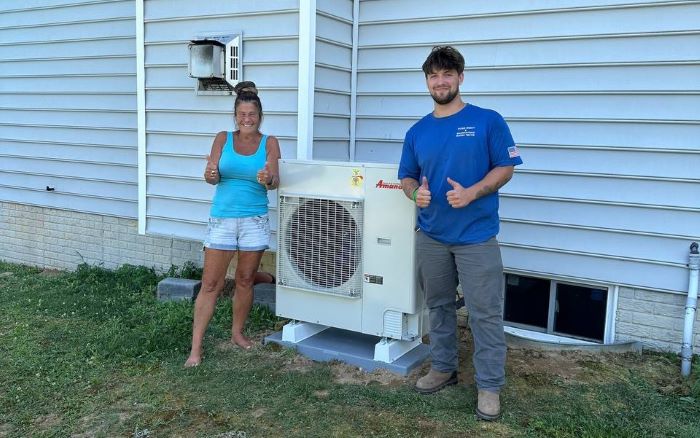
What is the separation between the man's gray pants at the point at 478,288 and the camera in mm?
3068

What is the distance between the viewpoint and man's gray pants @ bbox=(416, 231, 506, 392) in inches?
121

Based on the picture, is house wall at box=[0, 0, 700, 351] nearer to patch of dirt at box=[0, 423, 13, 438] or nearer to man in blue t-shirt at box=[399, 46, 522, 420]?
man in blue t-shirt at box=[399, 46, 522, 420]

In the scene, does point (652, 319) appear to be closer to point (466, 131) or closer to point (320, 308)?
point (466, 131)

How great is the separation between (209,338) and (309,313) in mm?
763

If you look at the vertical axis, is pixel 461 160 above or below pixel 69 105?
below

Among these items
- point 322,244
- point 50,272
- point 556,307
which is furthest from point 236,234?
point 50,272

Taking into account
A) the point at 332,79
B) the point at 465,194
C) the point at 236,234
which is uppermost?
the point at 332,79

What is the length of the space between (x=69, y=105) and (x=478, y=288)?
495cm

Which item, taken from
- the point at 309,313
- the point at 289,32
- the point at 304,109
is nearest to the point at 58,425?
the point at 309,313

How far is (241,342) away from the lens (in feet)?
13.2

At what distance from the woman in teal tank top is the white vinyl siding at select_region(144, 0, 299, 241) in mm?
773

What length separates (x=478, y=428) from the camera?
2943 mm

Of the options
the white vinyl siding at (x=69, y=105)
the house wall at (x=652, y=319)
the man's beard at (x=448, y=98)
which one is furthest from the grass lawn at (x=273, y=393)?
the white vinyl siding at (x=69, y=105)

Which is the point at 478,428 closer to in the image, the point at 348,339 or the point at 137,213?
the point at 348,339
